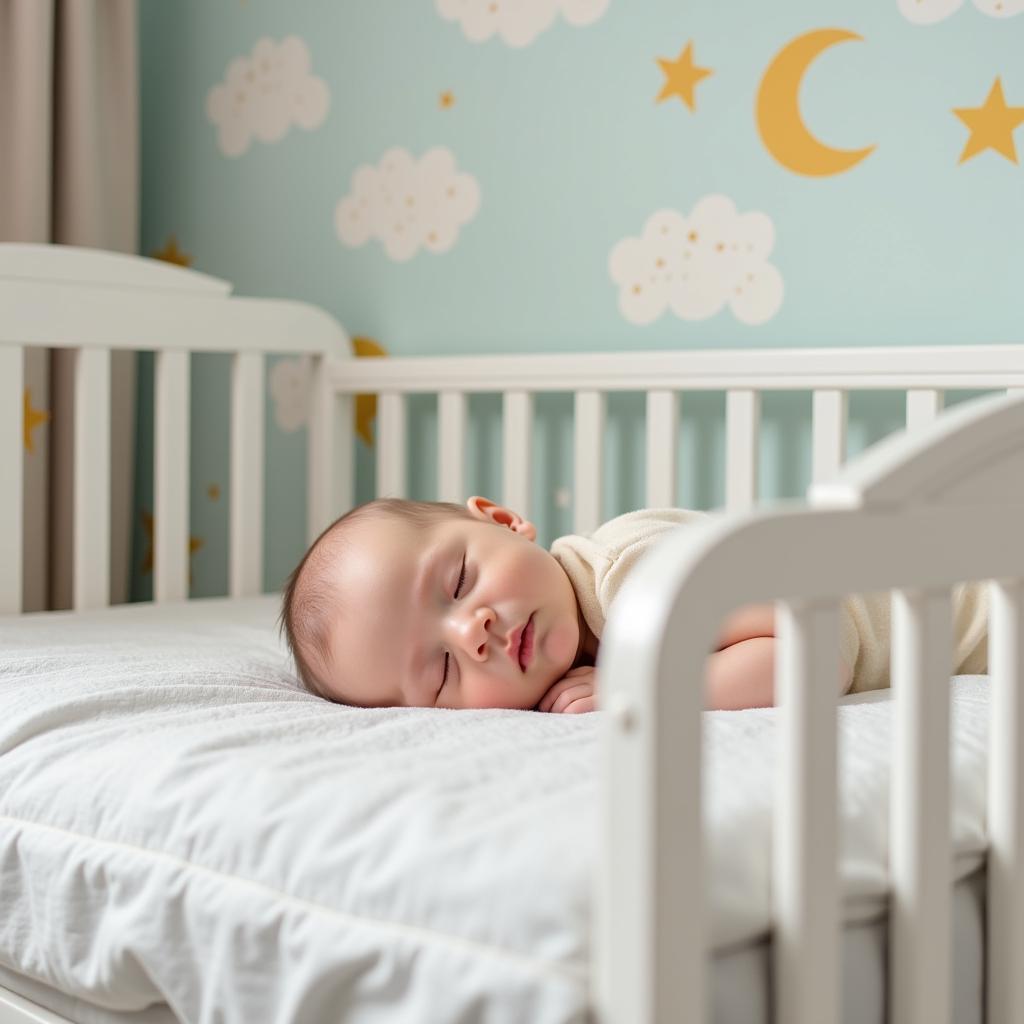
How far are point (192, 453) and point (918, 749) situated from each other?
A: 1669 mm

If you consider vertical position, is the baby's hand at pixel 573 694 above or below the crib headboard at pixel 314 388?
below

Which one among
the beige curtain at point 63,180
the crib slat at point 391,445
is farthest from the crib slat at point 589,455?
the beige curtain at point 63,180

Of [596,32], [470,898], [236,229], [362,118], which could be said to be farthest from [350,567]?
[236,229]

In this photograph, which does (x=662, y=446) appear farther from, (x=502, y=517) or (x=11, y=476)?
(x=11, y=476)

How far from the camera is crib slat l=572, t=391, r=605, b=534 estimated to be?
5.26 feet

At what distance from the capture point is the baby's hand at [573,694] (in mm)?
1084

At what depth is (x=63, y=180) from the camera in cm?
203

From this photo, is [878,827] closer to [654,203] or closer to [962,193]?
[962,193]

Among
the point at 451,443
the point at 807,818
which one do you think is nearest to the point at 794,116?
the point at 451,443

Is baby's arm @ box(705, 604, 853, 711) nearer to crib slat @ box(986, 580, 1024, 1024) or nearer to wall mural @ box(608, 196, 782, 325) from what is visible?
crib slat @ box(986, 580, 1024, 1024)

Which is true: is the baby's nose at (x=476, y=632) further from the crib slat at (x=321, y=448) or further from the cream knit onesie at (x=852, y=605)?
the crib slat at (x=321, y=448)

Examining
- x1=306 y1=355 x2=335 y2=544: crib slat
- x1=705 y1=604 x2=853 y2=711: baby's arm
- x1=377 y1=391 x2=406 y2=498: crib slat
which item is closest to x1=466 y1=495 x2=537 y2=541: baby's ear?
x1=705 y1=604 x2=853 y2=711: baby's arm

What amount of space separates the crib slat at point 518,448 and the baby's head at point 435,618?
0.52 meters

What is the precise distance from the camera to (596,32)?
168 cm
